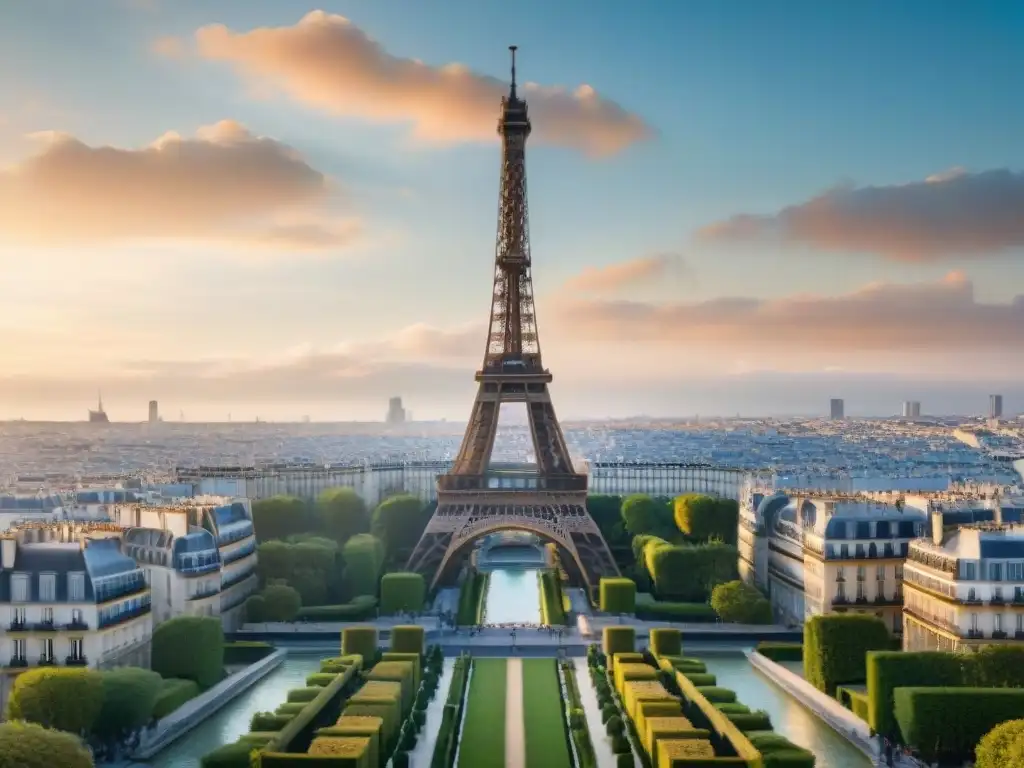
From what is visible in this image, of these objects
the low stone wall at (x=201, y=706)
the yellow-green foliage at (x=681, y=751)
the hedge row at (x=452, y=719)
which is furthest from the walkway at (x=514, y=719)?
the low stone wall at (x=201, y=706)

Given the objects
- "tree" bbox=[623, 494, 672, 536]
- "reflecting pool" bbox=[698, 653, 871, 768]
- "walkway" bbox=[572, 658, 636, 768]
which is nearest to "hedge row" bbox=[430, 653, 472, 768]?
"walkway" bbox=[572, 658, 636, 768]

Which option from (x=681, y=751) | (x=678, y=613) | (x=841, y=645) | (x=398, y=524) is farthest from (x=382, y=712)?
(x=398, y=524)

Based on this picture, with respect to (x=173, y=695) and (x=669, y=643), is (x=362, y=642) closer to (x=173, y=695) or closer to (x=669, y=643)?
(x=173, y=695)

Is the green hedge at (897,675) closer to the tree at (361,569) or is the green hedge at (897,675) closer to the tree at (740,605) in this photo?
the tree at (740,605)

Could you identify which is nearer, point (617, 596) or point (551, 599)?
point (617, 596)

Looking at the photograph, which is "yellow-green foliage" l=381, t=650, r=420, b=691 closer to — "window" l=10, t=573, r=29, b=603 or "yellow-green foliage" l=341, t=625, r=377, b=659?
"yellow-green foliage" l=341, t=625, r=377, b=659
